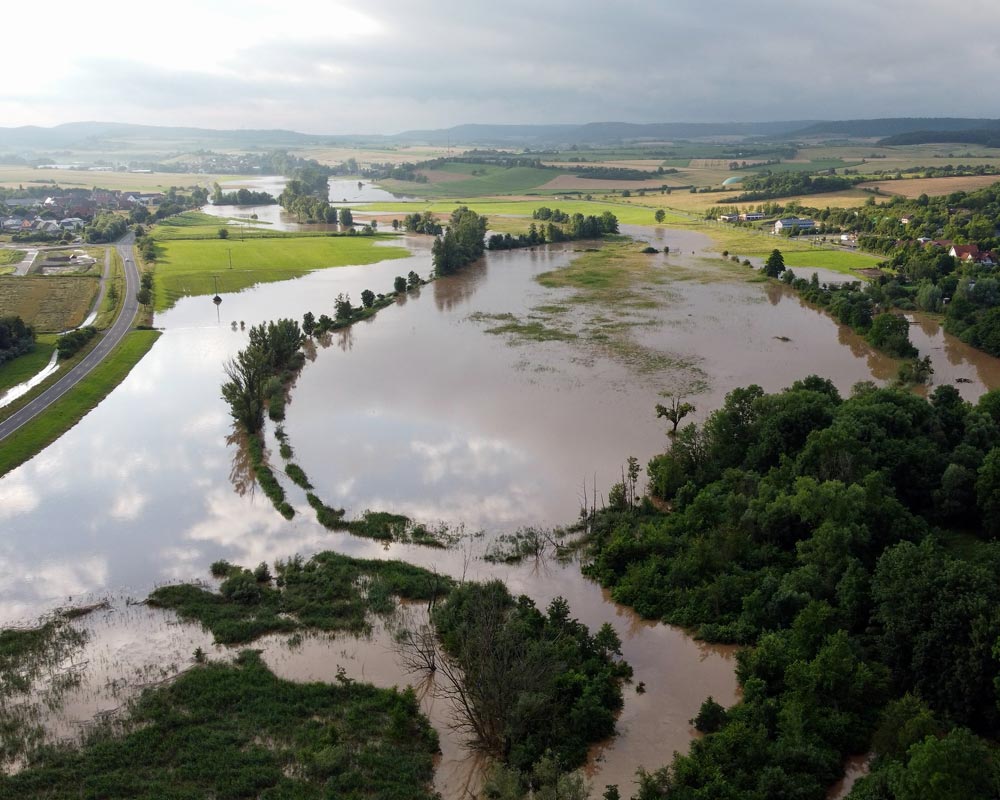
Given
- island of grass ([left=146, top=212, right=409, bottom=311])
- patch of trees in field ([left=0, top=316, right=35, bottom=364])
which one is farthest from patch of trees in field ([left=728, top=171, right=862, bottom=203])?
patch of trees in field ([left=0, top=316, right=35, bottom=364])

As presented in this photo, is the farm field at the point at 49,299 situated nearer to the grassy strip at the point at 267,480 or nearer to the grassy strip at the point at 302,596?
the grassy strip at the point at 267,480

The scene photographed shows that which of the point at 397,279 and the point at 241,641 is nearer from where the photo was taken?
A: the point at 241,641

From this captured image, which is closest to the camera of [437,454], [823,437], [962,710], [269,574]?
[962,710]

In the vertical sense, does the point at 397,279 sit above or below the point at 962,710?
above

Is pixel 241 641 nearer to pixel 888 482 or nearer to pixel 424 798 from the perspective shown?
pixel 424 798

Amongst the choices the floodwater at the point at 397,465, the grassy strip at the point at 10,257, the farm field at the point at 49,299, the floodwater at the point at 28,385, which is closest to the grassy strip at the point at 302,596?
the floodwater at the point at 397,465

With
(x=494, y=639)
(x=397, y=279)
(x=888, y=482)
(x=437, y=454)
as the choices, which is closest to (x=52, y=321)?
(x=397, y=279)

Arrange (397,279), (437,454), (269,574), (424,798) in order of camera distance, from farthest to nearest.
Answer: (397,279), (437,454), (269,574), (424,798)
